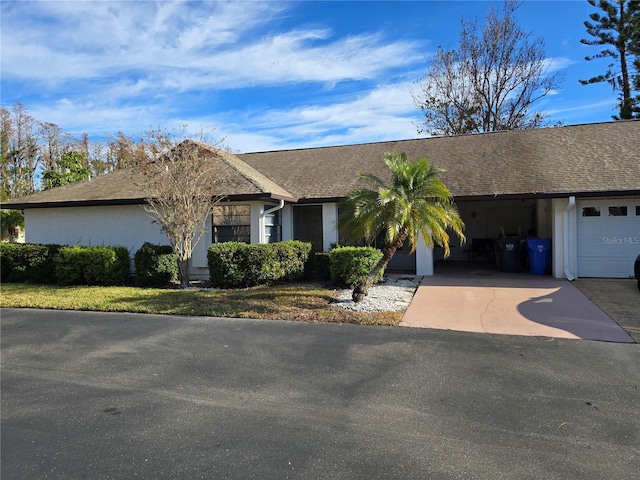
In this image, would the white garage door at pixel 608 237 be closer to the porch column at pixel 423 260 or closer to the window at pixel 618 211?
the window at pixel 618 211

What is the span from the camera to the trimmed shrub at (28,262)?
1304cm

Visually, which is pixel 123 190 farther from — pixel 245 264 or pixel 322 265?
pixel 322 265

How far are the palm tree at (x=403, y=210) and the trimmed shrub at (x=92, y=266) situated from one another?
7163 millimetres

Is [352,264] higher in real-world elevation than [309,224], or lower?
lower

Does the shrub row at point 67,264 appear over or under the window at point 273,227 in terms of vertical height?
under

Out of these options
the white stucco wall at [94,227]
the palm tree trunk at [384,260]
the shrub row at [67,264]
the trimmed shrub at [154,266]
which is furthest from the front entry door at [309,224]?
the palm tree trunk at [384,260]

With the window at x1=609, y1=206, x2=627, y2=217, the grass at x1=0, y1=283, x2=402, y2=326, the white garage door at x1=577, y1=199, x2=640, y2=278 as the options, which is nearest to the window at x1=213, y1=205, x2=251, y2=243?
the grass at x1=0, y1=283, x2=402, y2=326

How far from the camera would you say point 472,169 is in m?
14.5

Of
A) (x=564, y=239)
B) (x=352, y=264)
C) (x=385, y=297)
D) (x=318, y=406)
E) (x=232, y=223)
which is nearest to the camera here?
(x=318, y=406)

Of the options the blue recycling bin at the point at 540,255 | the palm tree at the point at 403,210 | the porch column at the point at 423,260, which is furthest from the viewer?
A: the porch column at the point at 423,260

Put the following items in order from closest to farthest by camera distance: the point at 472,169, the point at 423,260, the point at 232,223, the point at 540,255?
the point at 540,255
the point at 232,223
the point at 423,260
the point at 472,169

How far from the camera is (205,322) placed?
7789mm

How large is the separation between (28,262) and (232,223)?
633 cm

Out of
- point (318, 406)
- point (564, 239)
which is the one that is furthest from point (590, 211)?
point (318, 406)
